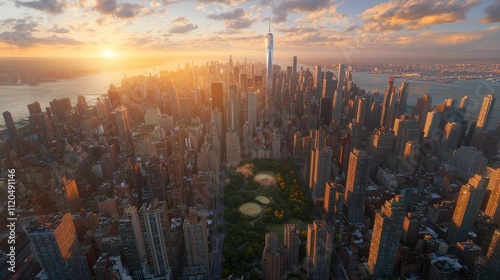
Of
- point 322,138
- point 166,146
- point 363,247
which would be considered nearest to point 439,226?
point 363,247

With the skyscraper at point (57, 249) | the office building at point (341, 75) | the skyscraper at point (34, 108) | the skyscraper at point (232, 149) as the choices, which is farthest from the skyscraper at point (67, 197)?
the office building at point (341, 75)

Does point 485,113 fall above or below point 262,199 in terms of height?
above

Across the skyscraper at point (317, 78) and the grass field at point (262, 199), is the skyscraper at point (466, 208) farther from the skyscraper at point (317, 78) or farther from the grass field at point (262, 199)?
the skyscraper at point (317, 78)

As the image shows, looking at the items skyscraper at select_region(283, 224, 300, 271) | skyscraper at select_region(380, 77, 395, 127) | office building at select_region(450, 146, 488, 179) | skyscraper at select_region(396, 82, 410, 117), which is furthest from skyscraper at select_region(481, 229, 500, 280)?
skyscraper at select_region(396, 82, 410, 117)

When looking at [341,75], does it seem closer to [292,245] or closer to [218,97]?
[218,97]

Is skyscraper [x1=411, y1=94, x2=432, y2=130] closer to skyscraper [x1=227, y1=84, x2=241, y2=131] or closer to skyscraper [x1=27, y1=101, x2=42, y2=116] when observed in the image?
skyscraper [x1=227, y1=84, x2=241, y2=131]

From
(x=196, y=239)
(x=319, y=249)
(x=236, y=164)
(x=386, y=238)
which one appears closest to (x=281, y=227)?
(x=319, y=249)
